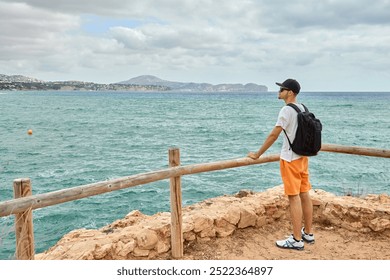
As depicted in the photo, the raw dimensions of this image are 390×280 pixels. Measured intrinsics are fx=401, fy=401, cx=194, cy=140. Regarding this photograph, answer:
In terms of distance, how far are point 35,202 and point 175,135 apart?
92.4ft

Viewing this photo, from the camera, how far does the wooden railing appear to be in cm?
348

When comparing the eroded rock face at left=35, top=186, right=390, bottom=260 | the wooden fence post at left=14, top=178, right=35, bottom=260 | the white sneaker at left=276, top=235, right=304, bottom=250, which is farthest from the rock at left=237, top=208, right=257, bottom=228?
the wooden fence post at left=14, top=178, right=35, bottom=260

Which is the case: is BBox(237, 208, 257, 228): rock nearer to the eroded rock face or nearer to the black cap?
the eroded rock face

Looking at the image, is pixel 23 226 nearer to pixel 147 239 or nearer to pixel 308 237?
pixel 147 239

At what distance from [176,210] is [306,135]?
5.79 ft

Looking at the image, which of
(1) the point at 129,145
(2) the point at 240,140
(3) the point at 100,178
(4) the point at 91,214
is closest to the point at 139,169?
(3) the point at 100,178

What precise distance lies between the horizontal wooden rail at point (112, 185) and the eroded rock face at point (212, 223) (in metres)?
0.98

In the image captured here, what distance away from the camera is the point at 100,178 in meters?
16.2

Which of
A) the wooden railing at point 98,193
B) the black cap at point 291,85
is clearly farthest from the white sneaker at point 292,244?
the black cap at point 291,85

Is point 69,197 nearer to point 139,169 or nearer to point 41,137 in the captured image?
point 139,169

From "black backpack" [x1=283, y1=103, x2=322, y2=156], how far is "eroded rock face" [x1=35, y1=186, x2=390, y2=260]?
1.74 meters

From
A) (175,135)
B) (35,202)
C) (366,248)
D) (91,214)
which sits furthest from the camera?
(175,135)

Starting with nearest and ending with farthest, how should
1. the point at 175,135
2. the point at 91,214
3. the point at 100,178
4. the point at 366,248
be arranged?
the point at 366,248 → the point at 91,214 → the point at 100,178 → the point at 175,135
